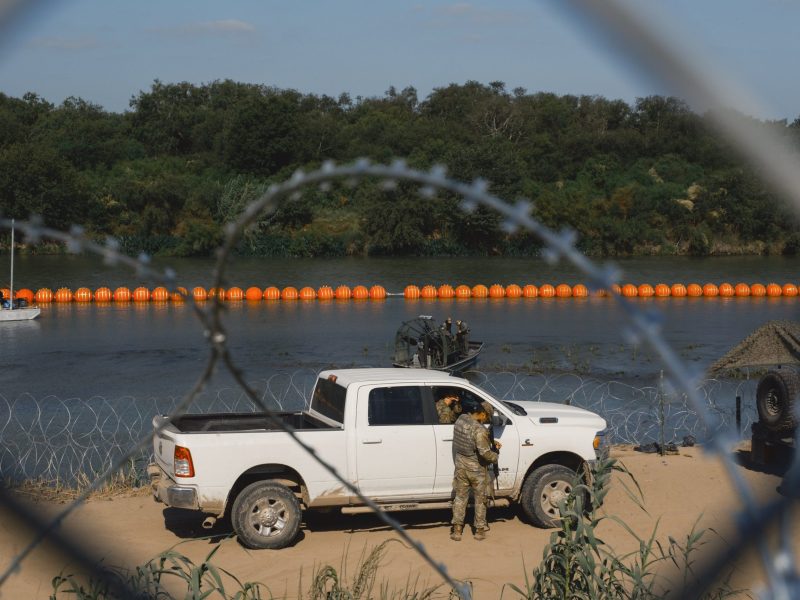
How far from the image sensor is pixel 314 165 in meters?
45.7

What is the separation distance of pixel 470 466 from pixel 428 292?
3904 centimetres

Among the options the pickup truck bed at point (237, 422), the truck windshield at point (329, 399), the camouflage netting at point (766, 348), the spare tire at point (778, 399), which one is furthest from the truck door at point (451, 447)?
the camouflage netting at point (766, 348)

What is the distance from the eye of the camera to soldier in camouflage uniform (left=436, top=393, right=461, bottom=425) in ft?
36.8

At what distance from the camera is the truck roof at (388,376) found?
36.7ft

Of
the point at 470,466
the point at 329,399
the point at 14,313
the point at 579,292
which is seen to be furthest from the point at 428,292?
the point at 470,466

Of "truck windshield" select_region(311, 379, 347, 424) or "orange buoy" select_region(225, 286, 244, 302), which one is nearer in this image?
"truck windshield" select_region(311, 379, 347, 424)

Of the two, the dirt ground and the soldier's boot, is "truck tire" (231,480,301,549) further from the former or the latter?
the soldier's boot

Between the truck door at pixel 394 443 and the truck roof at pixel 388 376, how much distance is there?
0.40 feet

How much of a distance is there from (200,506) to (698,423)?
37.8ft

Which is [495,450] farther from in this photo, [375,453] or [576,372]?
[576,372]

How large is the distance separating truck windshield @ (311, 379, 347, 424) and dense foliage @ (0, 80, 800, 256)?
25000mm

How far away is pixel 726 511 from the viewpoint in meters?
11.4

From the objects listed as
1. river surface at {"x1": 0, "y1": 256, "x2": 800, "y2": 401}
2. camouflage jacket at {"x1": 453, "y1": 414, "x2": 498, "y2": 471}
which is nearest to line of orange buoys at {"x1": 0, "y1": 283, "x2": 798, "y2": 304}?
river surface at {"x1": 0, "y1": 256, "x2": 800, "y2": 401}

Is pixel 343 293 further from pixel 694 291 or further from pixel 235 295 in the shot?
pixel 694 291
